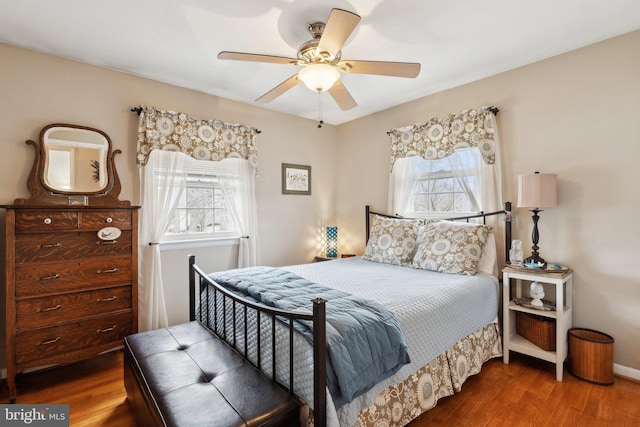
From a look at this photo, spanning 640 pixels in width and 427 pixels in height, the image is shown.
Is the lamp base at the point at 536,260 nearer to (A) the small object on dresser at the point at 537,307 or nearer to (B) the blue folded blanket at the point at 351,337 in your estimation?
(A) the small object on dresser at the point at 537,307

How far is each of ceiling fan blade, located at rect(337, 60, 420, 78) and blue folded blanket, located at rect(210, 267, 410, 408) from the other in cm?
144

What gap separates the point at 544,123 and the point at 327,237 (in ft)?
8.69

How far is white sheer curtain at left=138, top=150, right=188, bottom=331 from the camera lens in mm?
2791

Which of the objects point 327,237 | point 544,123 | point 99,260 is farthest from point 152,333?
point 544,123

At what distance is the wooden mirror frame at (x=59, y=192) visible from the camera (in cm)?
231

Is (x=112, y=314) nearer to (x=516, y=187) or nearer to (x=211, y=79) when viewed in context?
(x=211, y=79)

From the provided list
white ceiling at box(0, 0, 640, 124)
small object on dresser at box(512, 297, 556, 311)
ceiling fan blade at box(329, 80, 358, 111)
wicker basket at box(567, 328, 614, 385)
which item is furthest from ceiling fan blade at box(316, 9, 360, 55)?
wicker basket at box(567, 328, 614, 385)

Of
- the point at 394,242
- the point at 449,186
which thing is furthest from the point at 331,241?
the point at 449,186

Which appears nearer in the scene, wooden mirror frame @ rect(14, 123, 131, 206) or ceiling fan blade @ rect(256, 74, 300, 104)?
ceiling fan blade @ rect(256, 74, 300, 104)

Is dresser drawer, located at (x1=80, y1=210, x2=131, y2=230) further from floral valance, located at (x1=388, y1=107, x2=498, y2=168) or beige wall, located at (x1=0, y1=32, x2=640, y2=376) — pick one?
floral valance, located at (x1=388, y1=107, x2=498, y2=168)

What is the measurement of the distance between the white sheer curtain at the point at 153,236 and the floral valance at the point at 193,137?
113 mm

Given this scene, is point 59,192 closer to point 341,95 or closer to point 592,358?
point 341,95

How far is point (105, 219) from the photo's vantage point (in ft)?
7.58

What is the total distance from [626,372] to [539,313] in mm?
725
